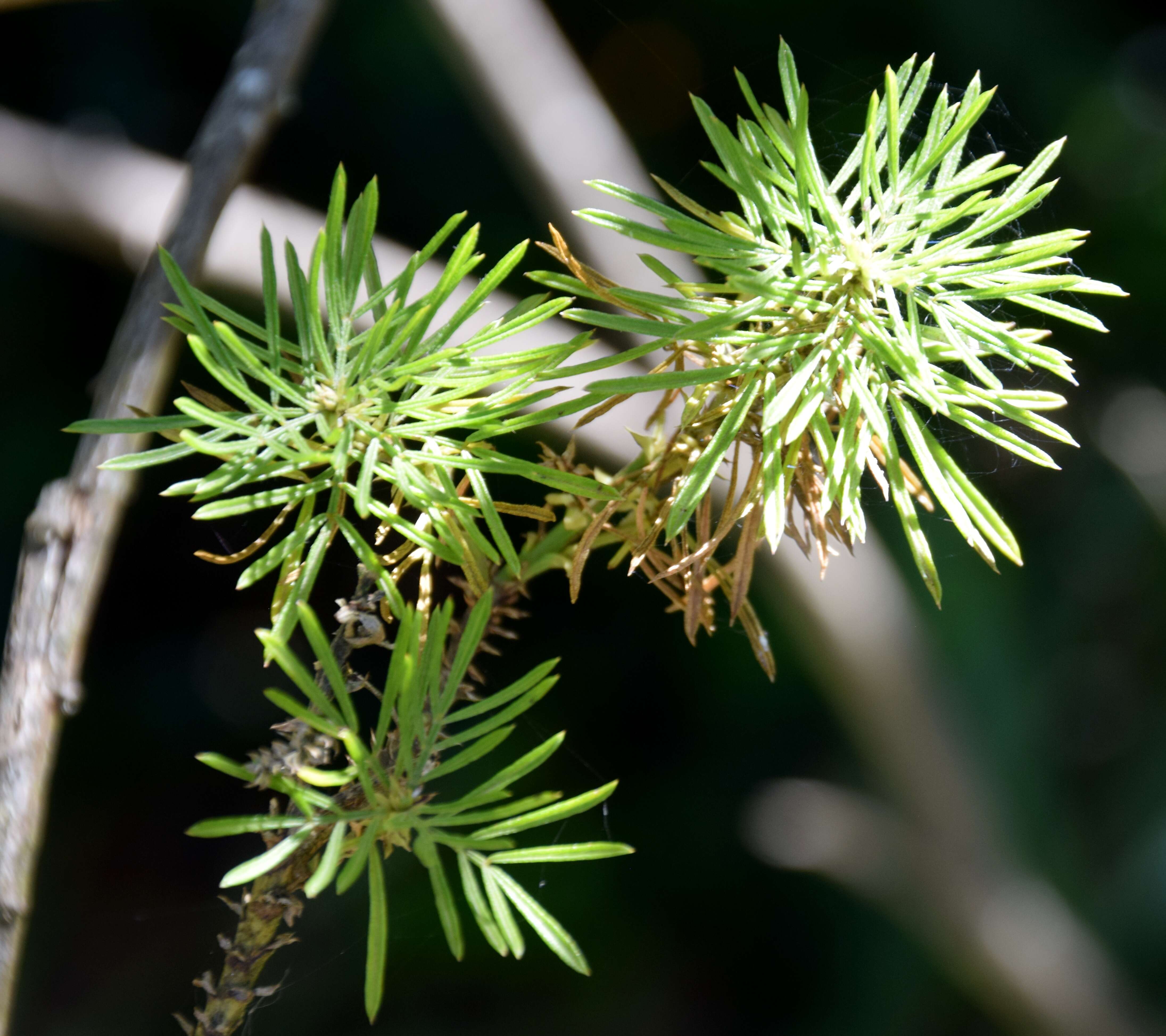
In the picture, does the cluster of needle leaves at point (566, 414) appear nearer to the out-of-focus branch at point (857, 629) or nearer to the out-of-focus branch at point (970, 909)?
the out-of-focus branch at point (857, 629)

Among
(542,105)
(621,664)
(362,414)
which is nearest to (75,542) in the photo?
(362,414)

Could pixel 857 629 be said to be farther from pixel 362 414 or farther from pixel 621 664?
pixel 362 414

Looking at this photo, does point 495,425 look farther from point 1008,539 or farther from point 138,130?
point 138,130

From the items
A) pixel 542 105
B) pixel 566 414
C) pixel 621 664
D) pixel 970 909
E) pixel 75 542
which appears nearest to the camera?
pixel 566 414

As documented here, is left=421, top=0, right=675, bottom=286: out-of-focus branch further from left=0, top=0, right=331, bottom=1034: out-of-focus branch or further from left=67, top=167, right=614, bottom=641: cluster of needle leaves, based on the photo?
left=67, top=167, right=614, bottom=641: cluster of needle leaves

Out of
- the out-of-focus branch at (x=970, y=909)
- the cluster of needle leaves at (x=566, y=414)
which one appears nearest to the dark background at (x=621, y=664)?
the out-of-focus branch at (x=970, y=909)

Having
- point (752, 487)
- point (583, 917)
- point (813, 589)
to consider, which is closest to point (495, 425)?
point (752, 487)
